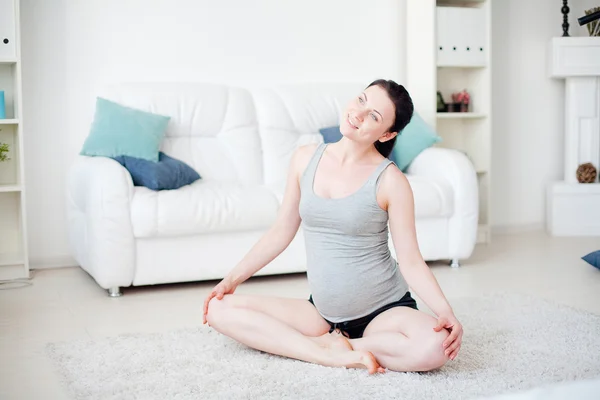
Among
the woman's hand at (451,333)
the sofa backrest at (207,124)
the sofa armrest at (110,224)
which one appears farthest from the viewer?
the sofa backrest at (207,124)

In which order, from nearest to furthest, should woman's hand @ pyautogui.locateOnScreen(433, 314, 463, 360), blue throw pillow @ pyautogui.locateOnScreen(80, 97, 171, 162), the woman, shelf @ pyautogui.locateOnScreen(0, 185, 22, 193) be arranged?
woman's hand @ pyautogui.locateOnScreen(433, 314, 463, 360)
the woman
blue throw pillow @ pyautogui.locateOnScreen(80, 97, 171, 162)
shelf @ pyautogui.locateOnScreen(0, 185, 22, 193)

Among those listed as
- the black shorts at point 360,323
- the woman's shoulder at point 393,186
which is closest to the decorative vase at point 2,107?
the black shorts at point 360,323

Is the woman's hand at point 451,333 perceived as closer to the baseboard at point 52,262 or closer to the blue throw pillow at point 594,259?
the blue throw pillow at point 594,259

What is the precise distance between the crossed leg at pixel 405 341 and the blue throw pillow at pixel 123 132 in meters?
1.94

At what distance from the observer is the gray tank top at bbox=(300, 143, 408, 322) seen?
2.42 m

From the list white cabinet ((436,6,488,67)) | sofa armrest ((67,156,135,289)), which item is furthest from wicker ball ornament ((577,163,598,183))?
sofa armrest ((67,156,135,289))

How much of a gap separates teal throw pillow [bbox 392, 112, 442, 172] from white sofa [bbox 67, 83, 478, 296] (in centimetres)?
6

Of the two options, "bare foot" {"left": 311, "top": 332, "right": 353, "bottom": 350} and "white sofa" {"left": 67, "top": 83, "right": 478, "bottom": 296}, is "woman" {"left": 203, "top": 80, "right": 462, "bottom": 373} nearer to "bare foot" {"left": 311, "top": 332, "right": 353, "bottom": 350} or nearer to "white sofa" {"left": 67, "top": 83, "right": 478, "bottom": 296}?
"bare foot" {"left": 311, "top": 332, "right": 353, "bottom": 350}

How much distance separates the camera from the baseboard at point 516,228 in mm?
5707

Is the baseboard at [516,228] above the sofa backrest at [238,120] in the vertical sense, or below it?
below

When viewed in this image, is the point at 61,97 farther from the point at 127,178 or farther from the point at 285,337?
the point at 285,337

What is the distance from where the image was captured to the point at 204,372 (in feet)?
8.13

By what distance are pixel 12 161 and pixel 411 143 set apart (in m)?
2.17

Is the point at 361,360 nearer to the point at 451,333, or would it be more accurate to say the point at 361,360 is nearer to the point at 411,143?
the point at 451,333
